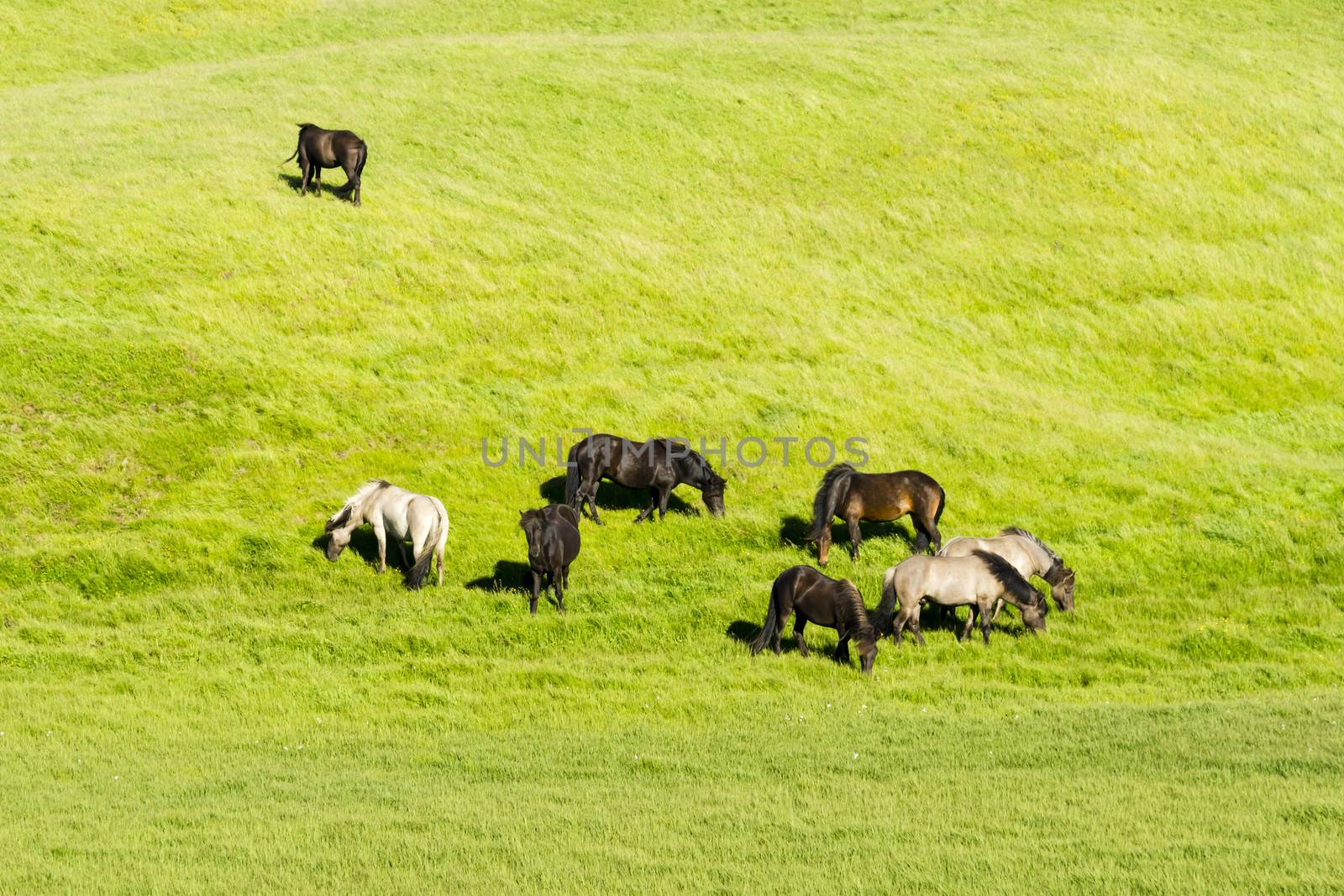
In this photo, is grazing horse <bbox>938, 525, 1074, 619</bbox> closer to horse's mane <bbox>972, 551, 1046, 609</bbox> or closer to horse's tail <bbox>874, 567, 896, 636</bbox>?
horse's mane <bbox>972, 551, 1046, 609</bbox>

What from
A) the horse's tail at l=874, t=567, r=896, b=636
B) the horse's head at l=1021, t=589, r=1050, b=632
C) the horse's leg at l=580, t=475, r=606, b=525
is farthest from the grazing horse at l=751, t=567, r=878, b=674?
the horse's leg at l=580, t=475, r=606, b=525

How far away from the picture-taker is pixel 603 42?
164 feet

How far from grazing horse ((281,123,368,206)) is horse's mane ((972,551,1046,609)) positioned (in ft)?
74.1

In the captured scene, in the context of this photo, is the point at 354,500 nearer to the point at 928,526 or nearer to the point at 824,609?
the point at 824,609

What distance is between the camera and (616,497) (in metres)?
23.8

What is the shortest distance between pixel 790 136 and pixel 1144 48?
1954 cm

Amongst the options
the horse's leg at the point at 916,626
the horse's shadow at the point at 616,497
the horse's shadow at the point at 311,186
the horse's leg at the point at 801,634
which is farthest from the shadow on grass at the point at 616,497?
the horse's shadow at the point at 311,186

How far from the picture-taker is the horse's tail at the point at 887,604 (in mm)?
17922

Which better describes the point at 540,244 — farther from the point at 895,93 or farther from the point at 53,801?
the point at 53,801

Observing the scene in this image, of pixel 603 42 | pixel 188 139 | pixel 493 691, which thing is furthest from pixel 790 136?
pixel 493 691

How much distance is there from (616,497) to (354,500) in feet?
17.8

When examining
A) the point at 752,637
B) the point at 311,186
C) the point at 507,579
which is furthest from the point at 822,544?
the point at 311,186

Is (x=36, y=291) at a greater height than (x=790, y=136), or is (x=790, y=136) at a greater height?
(x=790, y=136)

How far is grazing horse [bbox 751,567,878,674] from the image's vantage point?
56.1ft
